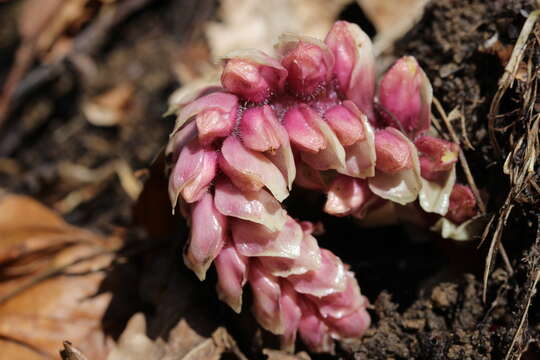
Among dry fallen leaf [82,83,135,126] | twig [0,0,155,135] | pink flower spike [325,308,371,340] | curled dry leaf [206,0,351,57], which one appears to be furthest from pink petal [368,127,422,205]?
twig [0,0,155,135]

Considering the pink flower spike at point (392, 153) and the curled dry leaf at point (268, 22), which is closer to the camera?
the pink flower spike at point (392, 153)

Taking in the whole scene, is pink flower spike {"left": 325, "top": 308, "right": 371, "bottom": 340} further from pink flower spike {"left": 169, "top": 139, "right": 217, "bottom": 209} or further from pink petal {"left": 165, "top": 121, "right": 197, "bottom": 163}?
pink petal {"left": 165, "top": 121, "right": 197, "bottom": 163}

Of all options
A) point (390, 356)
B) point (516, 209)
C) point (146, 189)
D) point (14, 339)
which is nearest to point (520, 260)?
point (516, 209)

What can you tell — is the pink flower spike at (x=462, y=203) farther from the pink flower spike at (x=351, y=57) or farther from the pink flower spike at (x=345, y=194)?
the pink flower spike at (x=351, y=57)

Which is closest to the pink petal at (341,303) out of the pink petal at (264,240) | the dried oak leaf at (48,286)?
the pink petal at (264,240)

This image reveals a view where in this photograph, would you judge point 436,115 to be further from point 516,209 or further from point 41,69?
point 41,69
